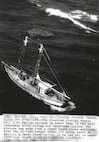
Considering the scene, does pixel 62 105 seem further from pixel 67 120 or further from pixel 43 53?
pixel 43 53

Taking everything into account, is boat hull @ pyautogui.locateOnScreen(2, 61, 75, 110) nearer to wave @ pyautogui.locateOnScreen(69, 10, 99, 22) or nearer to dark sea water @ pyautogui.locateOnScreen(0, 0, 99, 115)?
dark sea water @ pyautogui.locateOnScreen(0, 0, 99, 115)

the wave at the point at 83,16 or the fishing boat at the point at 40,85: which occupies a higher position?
the wave at the point at 83,16

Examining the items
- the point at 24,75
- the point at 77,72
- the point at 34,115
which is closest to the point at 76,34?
the point at 77,72

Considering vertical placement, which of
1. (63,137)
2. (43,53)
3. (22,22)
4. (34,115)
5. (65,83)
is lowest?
(63,137)

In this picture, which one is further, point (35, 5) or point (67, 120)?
point (35, 5)

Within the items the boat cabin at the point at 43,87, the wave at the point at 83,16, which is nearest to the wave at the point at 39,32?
the wave at the point at 83,16

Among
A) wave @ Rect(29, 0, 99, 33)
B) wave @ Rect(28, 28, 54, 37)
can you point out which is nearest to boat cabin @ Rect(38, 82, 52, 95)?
wave @ Rect(28, 28, 54, 37)

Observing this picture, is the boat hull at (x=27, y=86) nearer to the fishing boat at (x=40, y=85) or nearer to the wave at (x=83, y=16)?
the fishing boat at (x=40, y=85)
